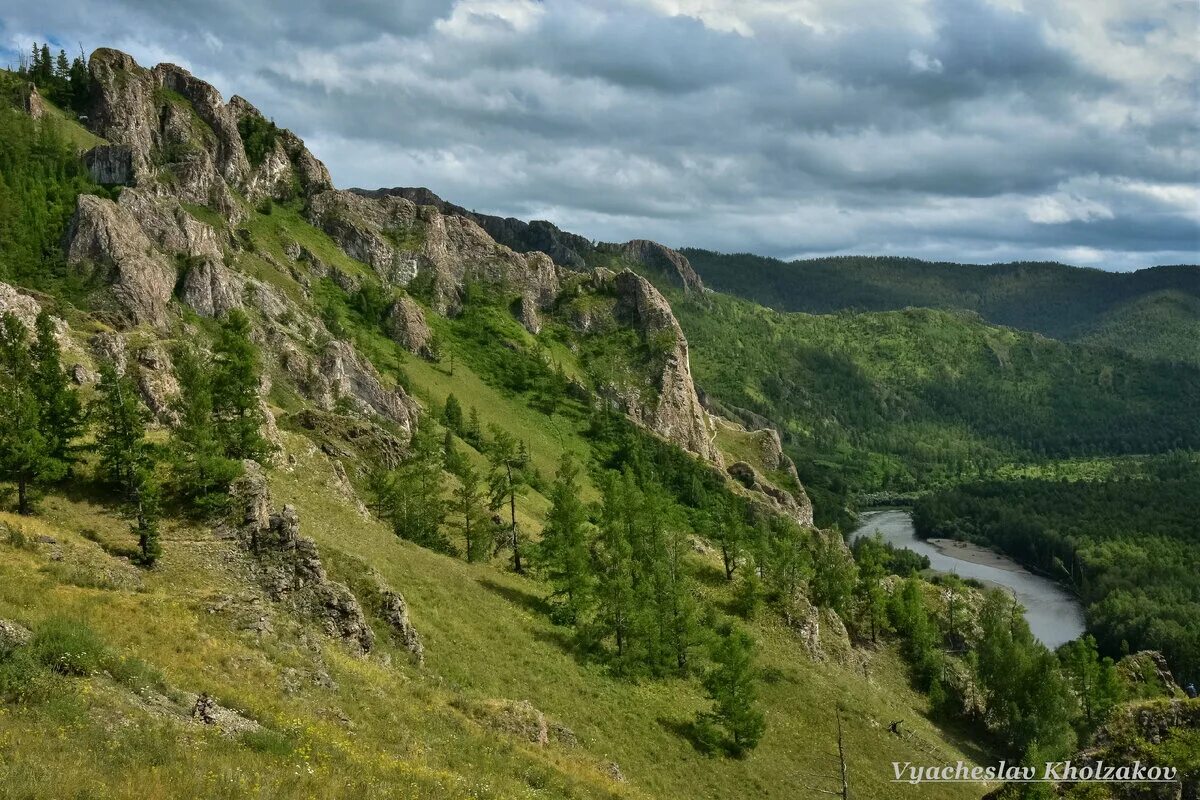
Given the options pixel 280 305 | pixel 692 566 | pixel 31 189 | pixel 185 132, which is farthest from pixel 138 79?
pixel 692 566

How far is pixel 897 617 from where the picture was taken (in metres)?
102

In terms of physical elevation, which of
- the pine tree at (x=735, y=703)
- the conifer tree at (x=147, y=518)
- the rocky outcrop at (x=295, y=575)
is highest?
the conifer tree at (x=147, y=518)

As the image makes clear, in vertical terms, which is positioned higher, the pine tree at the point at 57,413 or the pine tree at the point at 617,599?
the pine tree at the point at 57,413

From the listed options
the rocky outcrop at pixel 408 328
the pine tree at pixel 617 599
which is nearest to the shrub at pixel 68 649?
the pine tree at pixel 617 599

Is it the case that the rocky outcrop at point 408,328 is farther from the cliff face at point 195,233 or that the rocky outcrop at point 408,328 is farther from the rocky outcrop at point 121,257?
the rocky outcrop at point 121,257

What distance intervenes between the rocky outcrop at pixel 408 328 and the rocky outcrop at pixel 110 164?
6101cm

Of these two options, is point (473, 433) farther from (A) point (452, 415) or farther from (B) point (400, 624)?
(B) point (400, 624)

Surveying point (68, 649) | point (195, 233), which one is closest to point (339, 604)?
point (68, 649)

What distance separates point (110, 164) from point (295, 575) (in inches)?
5828

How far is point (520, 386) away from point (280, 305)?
65689 mm

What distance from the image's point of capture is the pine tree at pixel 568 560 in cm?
6166

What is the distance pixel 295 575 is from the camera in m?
39.7

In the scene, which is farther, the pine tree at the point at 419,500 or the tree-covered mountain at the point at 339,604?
the pine tree at the point at 419,500

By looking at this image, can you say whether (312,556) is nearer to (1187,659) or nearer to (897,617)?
(897,617)
